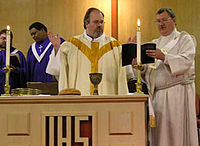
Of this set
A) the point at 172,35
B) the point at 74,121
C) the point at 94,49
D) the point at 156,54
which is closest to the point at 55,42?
the point at 94,49

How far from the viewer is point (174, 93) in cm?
483

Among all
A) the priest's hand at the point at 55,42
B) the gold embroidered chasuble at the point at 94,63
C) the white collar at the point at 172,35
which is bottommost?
the gold embroidered chasuble at the point at 94,63

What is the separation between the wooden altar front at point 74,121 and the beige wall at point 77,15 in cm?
364

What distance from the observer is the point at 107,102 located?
3475mm

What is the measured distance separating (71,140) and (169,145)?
5.47 feet

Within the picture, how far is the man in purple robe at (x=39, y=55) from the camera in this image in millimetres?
6590

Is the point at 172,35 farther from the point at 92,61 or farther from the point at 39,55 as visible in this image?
the point at 39,55

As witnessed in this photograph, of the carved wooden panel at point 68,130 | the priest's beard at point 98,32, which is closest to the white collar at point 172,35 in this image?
the priest's beard at point 98,32

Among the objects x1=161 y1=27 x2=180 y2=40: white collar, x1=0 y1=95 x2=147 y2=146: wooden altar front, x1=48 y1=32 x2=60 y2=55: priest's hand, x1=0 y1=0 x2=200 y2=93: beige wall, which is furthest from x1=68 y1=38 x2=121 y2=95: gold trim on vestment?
x1=0 y1=0 x2=200 y2=93: beige wall

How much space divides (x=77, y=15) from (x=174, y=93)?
115 inches

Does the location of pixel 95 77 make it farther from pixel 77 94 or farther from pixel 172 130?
pixel 172 130

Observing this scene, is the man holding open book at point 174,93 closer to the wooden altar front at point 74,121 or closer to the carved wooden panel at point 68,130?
the wooden altar front at point 74,121

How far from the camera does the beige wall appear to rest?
6.89 metres

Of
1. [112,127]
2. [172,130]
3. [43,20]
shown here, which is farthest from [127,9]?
[112,127]
